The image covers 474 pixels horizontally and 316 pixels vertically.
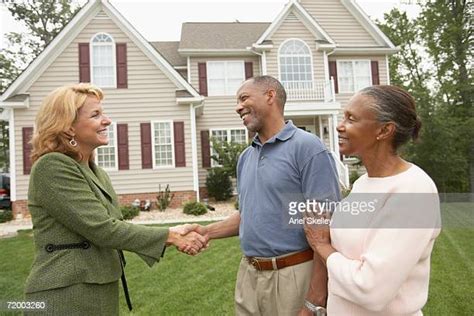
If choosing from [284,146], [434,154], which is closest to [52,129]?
[284,146]

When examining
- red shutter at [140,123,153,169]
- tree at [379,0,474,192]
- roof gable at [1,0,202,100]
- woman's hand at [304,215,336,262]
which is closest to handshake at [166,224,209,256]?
woman's hand at [304,215,336,262]

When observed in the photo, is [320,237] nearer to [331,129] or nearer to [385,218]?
[385,218]

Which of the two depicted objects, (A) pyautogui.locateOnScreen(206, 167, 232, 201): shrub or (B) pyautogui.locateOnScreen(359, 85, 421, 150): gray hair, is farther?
(A) pyautogui.locateOnScreen(206, 167, 232, 201): shrub

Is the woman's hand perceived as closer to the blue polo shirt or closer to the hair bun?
the blue polo shirt

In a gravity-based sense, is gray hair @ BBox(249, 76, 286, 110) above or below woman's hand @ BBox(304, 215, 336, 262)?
above

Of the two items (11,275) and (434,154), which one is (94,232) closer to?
(434,154)

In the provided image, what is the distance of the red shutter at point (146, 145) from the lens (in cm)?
705

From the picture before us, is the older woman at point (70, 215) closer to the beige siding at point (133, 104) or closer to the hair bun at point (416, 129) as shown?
the hair bun at point (416, 129)

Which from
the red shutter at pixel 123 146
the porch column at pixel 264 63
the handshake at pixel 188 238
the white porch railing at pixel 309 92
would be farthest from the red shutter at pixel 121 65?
the handshake at pixel 188 238

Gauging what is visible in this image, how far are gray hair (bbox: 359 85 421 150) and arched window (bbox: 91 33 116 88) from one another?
5699 millimetres

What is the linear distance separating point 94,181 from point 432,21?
1.10 metres

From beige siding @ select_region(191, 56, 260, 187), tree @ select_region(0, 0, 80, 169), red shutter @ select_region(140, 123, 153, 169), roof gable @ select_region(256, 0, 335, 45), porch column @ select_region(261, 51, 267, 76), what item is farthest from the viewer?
red shutter @ select_region(140, 123, 153, 169)

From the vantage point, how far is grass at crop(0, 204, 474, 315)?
4.00 feet

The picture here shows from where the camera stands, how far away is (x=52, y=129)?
1109 millimetres
